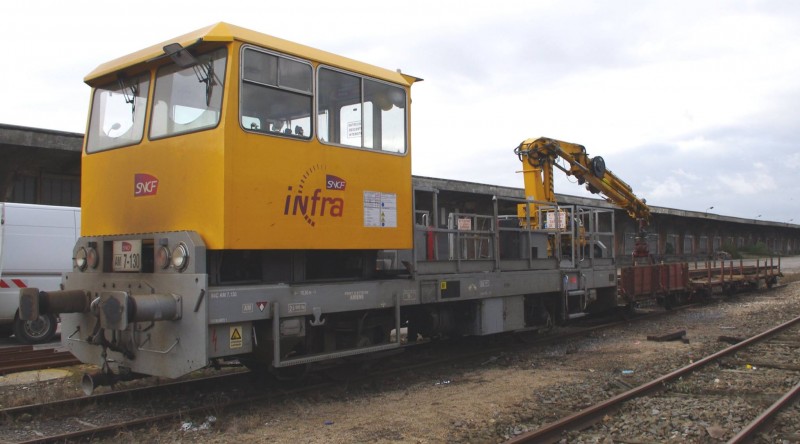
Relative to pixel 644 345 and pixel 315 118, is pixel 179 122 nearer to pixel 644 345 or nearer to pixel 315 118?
pixel 315 118

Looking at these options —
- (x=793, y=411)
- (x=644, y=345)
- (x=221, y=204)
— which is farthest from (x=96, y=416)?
(x=644, y=345)

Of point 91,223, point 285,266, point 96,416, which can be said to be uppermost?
point 91,223

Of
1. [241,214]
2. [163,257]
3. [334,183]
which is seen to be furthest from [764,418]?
[163,257]

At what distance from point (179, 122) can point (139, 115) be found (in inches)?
28.2

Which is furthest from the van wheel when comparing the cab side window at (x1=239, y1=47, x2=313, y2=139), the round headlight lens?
the cab side window at (x1=239, y1=47, x2=313, y2=139)

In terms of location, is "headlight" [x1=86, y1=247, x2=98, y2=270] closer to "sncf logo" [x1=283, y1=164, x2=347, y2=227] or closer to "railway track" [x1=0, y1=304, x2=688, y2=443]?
"railway track" [x1=0, y1=304, x2=688, y2=443]

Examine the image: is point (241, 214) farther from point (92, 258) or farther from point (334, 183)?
point (92, 258)

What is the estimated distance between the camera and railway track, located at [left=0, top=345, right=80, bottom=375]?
914 centimetres

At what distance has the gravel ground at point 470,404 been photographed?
5879 millimetres

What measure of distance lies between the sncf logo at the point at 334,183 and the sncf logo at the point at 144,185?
68.1 inches

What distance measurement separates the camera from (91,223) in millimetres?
7395

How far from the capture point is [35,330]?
12383 mm

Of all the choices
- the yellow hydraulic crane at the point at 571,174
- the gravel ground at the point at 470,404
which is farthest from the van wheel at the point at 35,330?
the yellow hydraulic crane at the point at 571,174

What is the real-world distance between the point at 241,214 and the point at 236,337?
3.82ft
